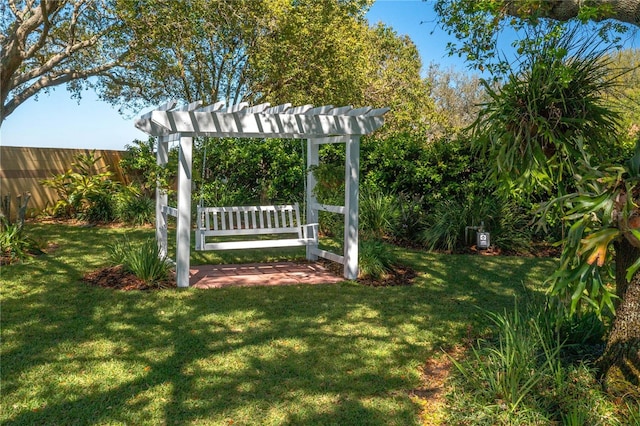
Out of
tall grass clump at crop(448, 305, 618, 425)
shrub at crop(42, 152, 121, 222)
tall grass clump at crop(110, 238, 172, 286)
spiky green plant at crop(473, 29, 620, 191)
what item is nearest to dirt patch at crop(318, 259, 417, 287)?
tall grass clump at crop(110, 238, 172, 286)

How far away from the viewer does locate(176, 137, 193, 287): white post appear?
19.9 feet

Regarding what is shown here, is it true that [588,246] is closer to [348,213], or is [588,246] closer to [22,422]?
[22,422]

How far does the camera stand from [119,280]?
6.12 m

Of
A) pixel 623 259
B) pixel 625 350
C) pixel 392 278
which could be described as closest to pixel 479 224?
pixel 392 278

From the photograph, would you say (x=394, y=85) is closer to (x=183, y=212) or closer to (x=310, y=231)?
(x=310, y=231)

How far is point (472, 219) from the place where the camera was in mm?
8680

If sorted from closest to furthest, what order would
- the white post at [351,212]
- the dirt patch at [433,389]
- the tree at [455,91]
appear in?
1. the dirt patch at [433,389]
2. the white post at [351,212]
3. the tree at [455,91]

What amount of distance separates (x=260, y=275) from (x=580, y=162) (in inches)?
178

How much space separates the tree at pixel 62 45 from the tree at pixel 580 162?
7.98 metres

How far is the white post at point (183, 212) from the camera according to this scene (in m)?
6.05

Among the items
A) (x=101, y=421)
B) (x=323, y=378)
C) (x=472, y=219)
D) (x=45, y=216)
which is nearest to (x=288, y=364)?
(x=323, y=378)

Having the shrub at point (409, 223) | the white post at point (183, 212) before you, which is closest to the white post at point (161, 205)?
the white post at point (183, 212)

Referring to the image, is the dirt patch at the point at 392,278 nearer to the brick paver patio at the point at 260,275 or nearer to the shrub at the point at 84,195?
the brick paver patio at the point at 260,275

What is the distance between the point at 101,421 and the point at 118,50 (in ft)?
40.9
